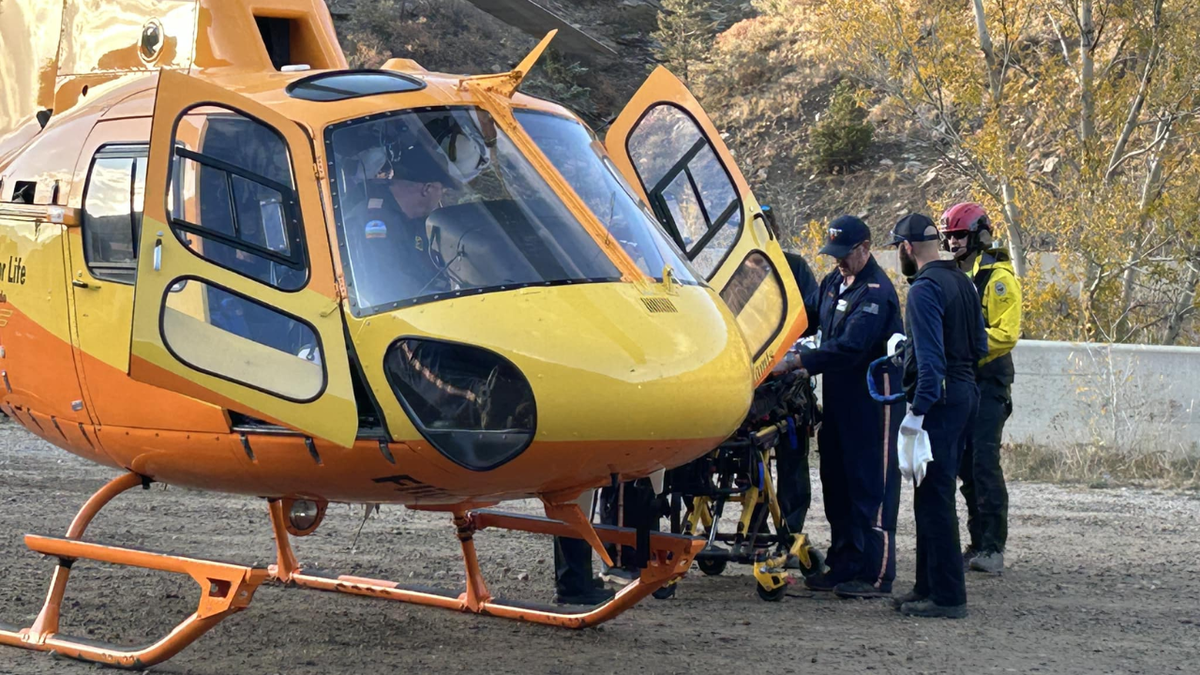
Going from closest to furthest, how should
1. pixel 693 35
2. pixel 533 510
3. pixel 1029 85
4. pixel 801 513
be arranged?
1. pixel 801 513
2. pixel 533 510
3. pixel 1029 85
4. pixel 693 35

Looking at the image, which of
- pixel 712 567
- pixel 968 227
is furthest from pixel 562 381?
pixel 968 227

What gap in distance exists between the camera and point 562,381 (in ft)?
14.0

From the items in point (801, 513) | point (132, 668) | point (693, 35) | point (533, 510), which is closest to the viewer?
point (132, 668)

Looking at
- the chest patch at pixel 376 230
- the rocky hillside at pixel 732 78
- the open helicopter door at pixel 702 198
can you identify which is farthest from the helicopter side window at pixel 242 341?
the rocky hillside at pixel 732 78

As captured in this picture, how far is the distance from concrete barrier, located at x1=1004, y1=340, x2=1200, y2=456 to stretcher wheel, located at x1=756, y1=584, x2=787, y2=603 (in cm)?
512

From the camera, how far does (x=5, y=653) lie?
5.65 m

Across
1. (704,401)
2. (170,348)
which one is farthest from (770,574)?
(170,348)

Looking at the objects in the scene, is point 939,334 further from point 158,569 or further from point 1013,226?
point 1013,226

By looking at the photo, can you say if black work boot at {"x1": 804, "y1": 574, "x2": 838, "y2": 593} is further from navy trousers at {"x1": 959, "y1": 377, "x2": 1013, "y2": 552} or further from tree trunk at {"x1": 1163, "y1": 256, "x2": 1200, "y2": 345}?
tree trunk at {"x1": 1163, "y1": 256, "x2": 1200, "y2": 345}

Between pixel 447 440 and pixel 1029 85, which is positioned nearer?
pixel 447 440

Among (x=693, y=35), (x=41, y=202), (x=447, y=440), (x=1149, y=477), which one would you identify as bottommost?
(x=1149, y=477)

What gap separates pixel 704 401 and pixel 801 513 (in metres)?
2.90

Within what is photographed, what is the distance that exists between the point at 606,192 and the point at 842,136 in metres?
23.2

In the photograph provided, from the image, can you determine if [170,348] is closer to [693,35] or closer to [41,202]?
[41,202]
